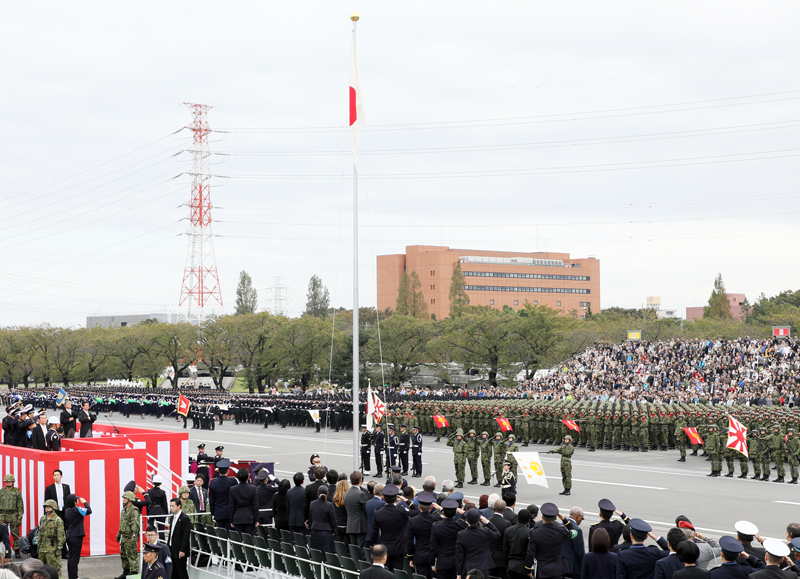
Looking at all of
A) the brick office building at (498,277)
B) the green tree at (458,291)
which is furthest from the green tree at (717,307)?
the brick office building at (498,277)

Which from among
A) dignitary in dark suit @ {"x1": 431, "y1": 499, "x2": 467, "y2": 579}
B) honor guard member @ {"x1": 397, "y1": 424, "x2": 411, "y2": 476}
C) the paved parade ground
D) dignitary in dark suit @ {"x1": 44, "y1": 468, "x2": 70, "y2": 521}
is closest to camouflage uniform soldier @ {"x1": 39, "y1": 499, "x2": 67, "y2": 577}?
dignitary in dark suit @ {"x1": 44, "y1": 468, "x2": 70, "y2": 521}

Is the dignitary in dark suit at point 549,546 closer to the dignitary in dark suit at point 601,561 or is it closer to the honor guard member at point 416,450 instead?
the dignitary in dark suit at point 601,561

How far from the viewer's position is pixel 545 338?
63.7 metres

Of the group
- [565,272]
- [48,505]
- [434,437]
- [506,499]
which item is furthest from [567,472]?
[565,272]

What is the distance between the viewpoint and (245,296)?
375 feet

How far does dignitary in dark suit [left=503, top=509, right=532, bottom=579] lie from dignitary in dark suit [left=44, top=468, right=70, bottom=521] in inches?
308

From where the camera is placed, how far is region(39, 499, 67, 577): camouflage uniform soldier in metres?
11.5

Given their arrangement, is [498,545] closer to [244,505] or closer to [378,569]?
[378,569]

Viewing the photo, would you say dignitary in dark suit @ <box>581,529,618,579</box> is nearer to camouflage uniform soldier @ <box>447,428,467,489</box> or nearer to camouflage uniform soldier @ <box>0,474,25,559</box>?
camouflage uniform soldier @ <box>0,474,25,559</box>

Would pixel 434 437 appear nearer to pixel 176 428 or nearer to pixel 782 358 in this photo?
pixel 176 428

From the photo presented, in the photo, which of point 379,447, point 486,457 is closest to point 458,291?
point 379,447

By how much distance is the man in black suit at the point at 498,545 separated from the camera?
9625 millimetres

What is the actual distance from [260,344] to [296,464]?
43.8 m

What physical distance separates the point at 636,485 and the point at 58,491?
47.5 feet
